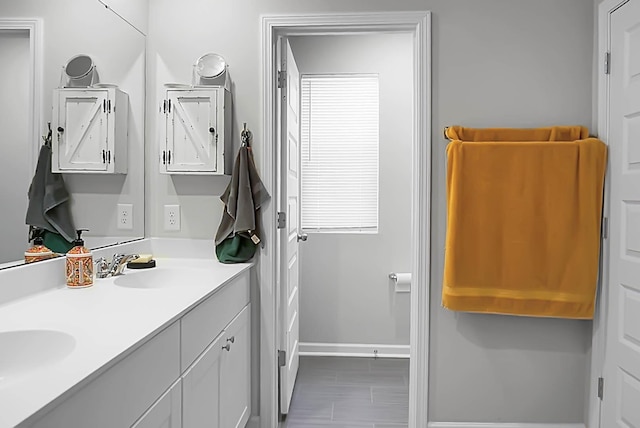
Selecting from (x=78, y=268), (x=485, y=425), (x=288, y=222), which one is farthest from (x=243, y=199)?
(x=485, y=425)

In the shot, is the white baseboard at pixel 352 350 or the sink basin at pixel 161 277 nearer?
the sink basin at pixel 161 277

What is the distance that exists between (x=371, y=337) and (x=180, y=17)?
2526mm

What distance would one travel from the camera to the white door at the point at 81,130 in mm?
1835

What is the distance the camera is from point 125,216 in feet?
7.76

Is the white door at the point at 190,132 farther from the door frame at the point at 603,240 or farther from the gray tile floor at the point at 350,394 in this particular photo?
the door frame at the point at 603,240

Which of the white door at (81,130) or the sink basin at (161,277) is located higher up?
the white door at (81,130)

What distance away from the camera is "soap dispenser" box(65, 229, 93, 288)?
1.81 metres

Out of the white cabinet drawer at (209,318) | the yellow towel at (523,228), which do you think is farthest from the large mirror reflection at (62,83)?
the yellow towel at (523,228)

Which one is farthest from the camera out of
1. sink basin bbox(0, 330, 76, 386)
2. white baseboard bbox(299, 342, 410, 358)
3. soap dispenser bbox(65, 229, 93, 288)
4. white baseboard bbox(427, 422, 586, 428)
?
white baseboard bbox(299, 342, 410, 358)

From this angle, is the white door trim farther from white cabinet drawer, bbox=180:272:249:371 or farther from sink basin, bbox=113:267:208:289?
white cabinet drawer, bbox=180:272:249:371

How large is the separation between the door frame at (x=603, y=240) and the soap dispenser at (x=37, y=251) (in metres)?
2.31

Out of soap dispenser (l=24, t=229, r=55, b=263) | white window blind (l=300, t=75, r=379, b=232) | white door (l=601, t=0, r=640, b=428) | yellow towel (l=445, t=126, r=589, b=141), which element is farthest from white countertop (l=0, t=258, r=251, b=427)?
white window blind (l=300, t=75, r=379, b=232)

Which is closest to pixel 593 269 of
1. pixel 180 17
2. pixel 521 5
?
pixel 521 5

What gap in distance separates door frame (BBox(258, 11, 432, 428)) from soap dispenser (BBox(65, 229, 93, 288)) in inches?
34.3
